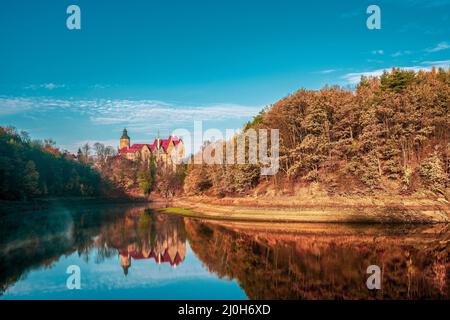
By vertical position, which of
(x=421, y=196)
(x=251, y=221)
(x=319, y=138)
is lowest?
(x=251, y=221)

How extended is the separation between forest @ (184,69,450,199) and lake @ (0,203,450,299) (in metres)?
10.3

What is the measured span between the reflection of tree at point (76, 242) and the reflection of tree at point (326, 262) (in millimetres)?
3984

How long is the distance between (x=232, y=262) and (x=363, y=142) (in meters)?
37.1

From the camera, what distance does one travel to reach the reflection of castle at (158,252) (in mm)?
33894

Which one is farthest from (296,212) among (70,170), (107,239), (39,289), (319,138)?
(70,170)

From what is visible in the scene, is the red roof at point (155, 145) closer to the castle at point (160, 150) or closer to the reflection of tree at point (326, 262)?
the castle at point (160, 150)

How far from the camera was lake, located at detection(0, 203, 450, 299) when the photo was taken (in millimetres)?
22641

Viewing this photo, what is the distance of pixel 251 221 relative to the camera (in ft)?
196

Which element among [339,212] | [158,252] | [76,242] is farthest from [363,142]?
[76,242]

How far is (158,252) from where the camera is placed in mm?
36781

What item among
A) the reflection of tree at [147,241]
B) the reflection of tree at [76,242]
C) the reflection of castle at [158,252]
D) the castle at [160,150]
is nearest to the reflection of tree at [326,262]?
the reflection of castle at [158,252]

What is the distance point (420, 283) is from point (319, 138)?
4310cm

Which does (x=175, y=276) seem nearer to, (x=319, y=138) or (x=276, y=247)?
(x=276, y=247)

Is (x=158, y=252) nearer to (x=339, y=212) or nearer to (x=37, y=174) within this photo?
(x=339, y=212)
